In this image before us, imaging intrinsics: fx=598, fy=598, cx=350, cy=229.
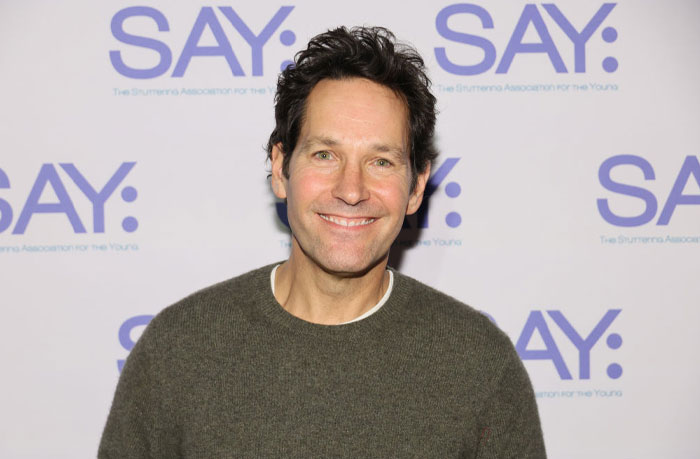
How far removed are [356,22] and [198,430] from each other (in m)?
1.59

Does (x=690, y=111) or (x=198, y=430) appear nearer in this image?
(x=198, y=430)

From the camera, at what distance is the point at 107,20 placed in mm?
2307

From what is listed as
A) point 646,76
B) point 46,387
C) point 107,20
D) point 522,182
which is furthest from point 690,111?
point 46,387

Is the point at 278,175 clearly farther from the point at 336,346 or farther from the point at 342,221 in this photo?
the point at 336,346

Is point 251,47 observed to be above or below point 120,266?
above

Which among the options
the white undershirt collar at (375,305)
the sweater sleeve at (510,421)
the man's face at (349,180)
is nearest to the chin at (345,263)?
the man's face at (349,180)

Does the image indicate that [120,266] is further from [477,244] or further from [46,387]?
[477,244]

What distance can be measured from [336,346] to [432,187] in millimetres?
966

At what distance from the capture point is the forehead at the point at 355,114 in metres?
1.64

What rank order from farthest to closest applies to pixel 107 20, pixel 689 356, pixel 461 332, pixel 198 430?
pixel 689 356 → pixel 107 20 → pixel 461 332 → pixel 198 430

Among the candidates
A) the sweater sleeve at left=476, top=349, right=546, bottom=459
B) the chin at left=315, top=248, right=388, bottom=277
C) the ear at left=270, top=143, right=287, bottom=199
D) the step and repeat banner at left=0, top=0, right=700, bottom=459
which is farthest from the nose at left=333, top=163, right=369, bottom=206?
the step and repeat banner at left=0, top=0, right=700, bottom=459

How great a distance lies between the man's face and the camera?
163cm

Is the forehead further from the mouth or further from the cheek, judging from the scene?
the mouth

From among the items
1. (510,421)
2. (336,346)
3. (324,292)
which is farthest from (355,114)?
(510,421)
